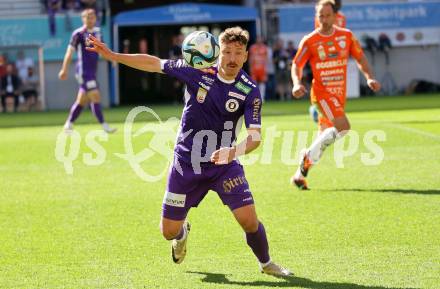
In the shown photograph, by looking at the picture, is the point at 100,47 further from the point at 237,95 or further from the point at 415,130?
the point at 415,130

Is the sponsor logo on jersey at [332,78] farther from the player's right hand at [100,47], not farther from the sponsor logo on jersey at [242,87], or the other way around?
the player's right hand at [100,47]

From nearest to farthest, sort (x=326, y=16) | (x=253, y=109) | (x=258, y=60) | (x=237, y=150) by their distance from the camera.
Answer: (x=237, y=150) < (x=253, y=109) < (x=326, y=16) < (x=258, y=60)

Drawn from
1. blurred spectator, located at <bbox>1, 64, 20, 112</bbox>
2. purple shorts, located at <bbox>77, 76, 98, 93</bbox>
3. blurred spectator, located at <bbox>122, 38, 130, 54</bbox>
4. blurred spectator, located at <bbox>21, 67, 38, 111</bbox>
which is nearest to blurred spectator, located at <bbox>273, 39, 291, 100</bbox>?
blurred spectator, located at <bbox>122, 38, 130, 54</bbox>

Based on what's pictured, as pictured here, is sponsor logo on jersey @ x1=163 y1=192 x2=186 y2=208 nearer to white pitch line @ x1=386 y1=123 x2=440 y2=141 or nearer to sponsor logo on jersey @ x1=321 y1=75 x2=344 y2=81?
sponsor logo on jersey @ x1=321 y1=75 x2=344 y2=81

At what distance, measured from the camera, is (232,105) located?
6.52 m

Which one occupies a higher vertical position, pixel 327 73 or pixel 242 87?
pixel 242 87

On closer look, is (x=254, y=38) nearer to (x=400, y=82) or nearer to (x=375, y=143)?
(x=400, y=82)

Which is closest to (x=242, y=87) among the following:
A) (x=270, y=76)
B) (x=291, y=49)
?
(x=291, y=49)

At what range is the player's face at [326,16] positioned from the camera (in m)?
10.4

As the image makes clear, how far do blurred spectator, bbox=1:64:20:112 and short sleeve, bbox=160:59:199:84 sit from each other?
76.6 feet

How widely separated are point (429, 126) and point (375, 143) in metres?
2.82

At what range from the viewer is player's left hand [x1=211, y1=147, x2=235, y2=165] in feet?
20.1

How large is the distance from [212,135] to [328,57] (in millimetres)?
4466

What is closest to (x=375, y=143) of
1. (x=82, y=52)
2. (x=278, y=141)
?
(x=278, y=141)
